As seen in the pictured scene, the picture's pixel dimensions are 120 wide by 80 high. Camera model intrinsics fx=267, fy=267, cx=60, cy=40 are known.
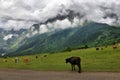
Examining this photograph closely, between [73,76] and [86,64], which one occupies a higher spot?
[86,64]

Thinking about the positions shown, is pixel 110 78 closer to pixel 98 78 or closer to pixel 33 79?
pixel 98 78

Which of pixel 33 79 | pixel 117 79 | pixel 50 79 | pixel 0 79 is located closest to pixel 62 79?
pixel 50 79

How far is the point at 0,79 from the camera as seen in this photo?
159ft

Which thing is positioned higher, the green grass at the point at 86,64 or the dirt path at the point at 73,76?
the green grass at the point at 86,64

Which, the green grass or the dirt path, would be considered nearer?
the dirt path

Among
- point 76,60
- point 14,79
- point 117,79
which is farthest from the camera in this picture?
point 76,60

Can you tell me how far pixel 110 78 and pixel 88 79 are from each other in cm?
351

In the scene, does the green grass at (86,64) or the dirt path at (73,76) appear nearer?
the dirt path at (73,76)

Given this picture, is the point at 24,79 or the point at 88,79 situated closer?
the point at 88,79

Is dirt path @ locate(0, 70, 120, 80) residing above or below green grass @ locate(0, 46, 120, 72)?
below

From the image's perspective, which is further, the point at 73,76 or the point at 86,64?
the point at 86,64

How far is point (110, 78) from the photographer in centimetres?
4222

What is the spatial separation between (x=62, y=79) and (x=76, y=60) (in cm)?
1437

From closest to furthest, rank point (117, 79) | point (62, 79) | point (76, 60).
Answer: point (117, 79) < point (62, 79) < point (76, 60)
